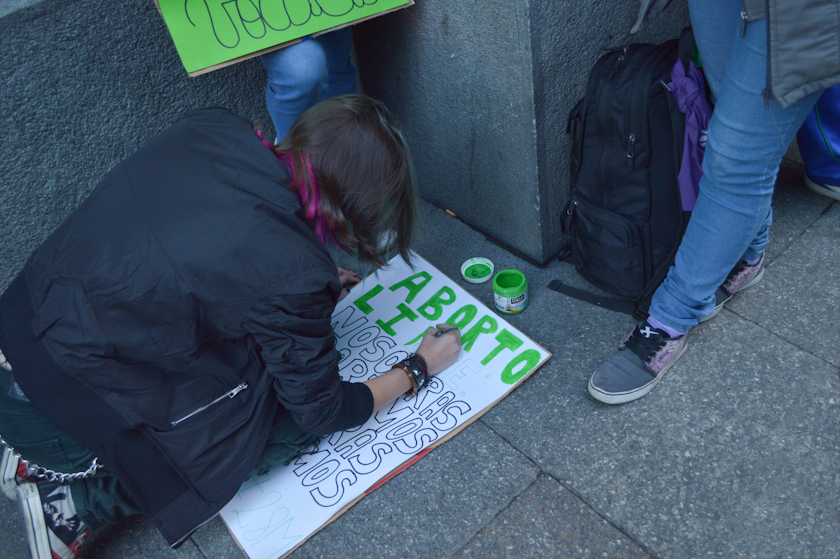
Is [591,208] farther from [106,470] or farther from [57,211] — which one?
[57,211]

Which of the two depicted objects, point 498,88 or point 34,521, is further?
point 498,88

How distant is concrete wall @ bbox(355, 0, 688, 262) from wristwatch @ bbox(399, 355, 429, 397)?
705mm

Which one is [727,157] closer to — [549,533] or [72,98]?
[549,533]

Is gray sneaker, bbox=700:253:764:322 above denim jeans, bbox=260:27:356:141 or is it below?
below

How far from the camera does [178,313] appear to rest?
4.36 ft

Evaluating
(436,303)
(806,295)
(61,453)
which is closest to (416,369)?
(436,303)

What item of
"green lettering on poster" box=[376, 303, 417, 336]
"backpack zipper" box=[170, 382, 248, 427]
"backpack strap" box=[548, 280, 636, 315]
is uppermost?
"backpack zipper" box=[170, 382, 248, 427]

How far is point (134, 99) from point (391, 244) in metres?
1.21

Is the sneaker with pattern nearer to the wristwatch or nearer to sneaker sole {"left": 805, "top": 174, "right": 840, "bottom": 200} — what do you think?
the wristwatch

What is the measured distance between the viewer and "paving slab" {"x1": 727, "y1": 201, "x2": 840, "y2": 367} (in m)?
1.87

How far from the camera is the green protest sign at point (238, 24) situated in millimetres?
1683

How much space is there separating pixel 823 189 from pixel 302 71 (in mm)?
1963

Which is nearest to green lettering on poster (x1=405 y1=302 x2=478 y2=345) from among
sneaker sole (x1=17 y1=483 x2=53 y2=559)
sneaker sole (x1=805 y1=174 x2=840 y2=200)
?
sneaker sole (x1=17 y1=483 x2=53 y2=559)

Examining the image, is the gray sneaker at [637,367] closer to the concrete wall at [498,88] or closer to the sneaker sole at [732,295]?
the sneaker sole at [732,295]
